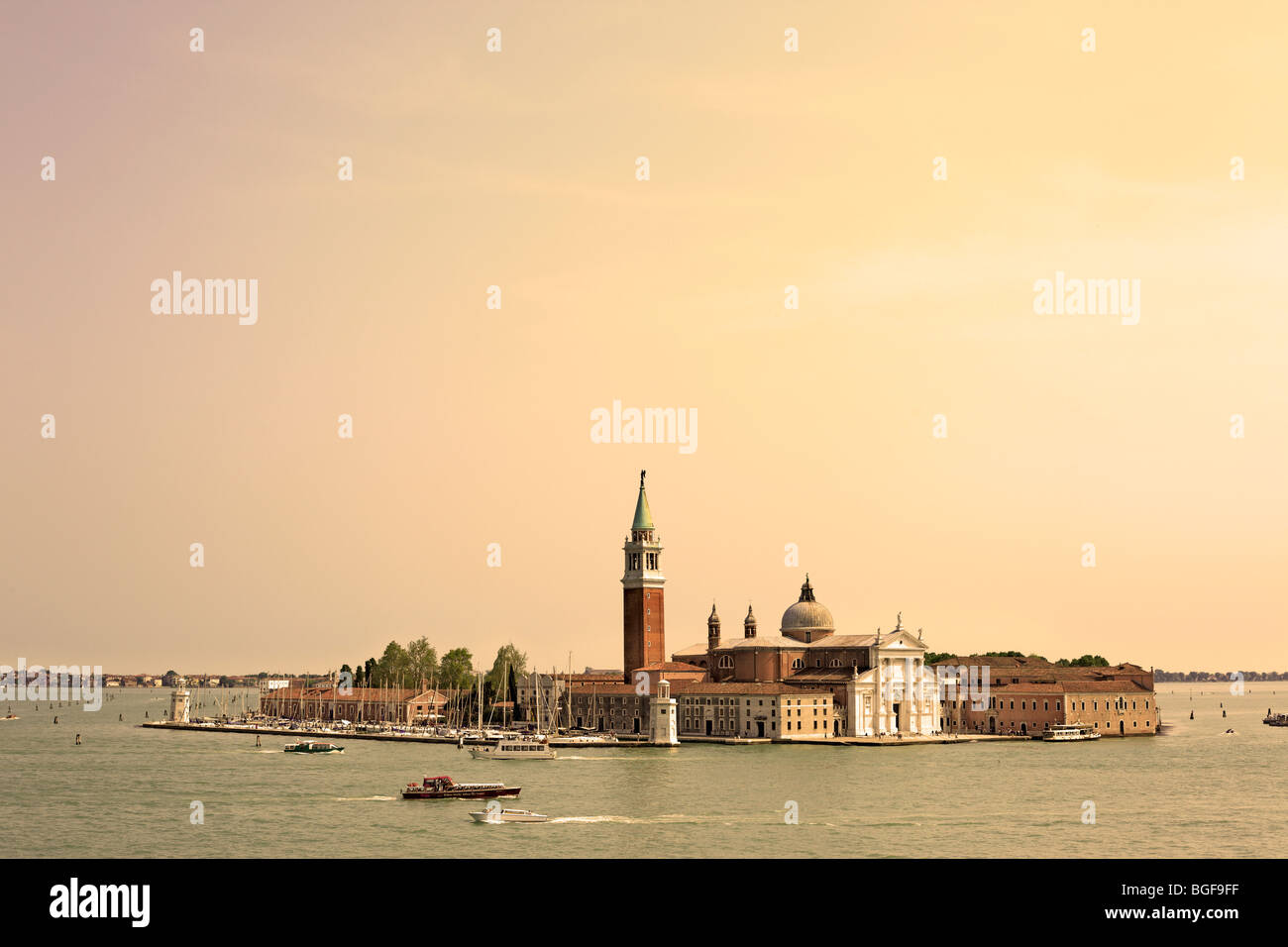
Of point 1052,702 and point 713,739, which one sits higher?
point 1052,702

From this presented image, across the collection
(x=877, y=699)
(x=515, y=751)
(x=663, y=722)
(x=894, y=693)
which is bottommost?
(x=515, y=751)

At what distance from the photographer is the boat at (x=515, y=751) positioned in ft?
268

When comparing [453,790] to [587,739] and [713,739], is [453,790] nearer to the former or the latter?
[587,739]

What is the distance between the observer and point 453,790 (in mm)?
54531

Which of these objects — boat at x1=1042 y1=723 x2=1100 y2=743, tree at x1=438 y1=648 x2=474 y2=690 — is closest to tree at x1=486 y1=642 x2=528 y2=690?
tree at x1=438 y1=648 x2=474 y2=690

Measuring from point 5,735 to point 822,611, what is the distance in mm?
66311

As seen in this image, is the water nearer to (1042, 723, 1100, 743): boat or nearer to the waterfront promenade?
the waterfront promenade

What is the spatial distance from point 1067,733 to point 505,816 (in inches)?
2349

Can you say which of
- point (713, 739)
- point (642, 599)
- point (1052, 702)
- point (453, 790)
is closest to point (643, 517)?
point (642, 599)
